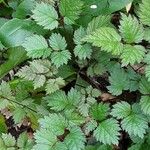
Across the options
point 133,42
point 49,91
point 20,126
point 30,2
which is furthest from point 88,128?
point 30,2

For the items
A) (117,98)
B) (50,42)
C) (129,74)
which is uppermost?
(50,42)

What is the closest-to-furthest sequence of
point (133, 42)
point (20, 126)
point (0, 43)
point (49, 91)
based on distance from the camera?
point (133, 42) → point (49, 91) → point (0, 43) → point (20, 126)

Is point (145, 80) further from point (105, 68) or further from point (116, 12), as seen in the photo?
point (116, 12)

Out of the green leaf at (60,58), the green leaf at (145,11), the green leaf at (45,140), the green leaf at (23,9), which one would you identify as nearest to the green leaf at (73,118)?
the green leaf at (45,140)

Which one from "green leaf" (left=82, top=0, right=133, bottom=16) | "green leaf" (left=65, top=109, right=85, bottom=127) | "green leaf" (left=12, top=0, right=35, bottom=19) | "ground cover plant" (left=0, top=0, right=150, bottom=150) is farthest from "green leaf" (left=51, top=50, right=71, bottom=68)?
"green leaf" (left=12, top=0, right=35, bottom=19)

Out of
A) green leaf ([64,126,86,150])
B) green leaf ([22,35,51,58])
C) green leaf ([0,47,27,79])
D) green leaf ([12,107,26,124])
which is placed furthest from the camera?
green leaf ([0,47,27,79])

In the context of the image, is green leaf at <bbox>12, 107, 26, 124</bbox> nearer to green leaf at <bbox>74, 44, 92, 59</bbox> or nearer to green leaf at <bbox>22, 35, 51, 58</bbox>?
green leaf at <bbox>22, 35, 51, 58</bbox>

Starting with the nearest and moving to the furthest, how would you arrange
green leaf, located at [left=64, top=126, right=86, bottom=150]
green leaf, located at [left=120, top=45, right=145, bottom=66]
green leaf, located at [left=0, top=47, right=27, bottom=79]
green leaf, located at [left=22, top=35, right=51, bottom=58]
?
1. green leaf, located at [left=120, top=45, right=145, bottom=66]
2. green leaf, located at [left=64, top=126, right=86, bottom=150]
3. green leaf, located at [left=22, top=35, right=51, bottom=58]
4. green leaf, located at [left=0, top=47, right=27, bottom=79]

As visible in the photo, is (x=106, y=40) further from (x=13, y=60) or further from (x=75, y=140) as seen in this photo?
(x=13, y=60)
